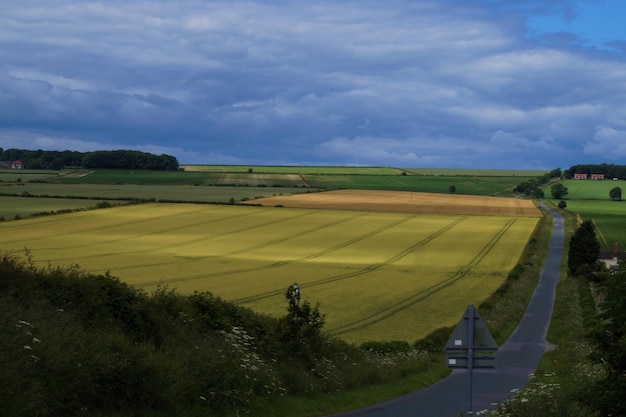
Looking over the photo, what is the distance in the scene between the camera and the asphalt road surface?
20141 millimetres

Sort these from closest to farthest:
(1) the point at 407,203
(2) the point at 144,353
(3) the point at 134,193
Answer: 1. (2) the point at 144,353
2. (3) the point at 134,193
3. (1) the point at 407,203

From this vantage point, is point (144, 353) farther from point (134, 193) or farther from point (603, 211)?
point (603, 211)

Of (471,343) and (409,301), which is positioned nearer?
(471,343)

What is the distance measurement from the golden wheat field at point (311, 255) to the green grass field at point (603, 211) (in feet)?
32.5

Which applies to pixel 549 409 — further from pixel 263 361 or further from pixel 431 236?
pixel 431 236

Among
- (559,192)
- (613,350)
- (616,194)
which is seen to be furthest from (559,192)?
(613,350)

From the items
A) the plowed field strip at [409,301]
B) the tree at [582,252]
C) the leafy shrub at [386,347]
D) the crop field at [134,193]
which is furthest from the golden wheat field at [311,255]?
the crop field at [134,193]

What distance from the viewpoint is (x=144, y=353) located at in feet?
49.5

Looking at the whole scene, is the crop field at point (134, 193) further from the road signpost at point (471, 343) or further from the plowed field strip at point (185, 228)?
the road signpost at point (471, 343)

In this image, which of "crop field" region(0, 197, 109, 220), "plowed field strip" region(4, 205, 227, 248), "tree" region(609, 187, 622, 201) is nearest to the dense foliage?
"plowed field strip" region(4, 205, 227, 248)

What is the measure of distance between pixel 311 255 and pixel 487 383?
4049 centimetres

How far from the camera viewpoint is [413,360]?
27359 mm

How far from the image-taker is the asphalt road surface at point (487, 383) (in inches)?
793

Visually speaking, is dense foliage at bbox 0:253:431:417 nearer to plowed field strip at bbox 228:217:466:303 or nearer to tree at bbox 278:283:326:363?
tree at bbox 278:283:326:363
